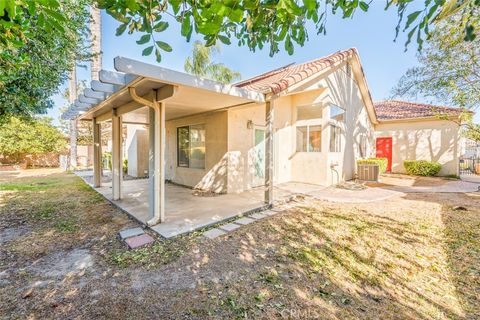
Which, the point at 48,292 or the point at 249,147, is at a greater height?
the point at 249,147

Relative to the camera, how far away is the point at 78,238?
463 centimetres

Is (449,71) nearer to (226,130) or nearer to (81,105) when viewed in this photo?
(226,130)

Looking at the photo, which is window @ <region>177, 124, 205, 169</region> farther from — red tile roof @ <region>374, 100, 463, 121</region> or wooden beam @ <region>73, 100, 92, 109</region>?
red tile roof @ <region>374, 100, 463, 121</region>

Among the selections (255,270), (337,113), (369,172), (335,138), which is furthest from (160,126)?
(369,172)

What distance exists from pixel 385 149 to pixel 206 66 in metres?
16.3

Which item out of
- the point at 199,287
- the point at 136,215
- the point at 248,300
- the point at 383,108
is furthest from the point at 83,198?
the point at 383,108

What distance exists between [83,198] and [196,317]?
24.3 feet

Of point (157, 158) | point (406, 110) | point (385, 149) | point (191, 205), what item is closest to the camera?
point (157, 158)

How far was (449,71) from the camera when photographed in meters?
10.3

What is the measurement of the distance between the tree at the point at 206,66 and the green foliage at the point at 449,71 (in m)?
14.5

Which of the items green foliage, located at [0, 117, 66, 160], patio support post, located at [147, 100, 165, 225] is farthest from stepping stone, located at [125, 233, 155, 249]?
green foliage, located at [0, 117, 66, 160]

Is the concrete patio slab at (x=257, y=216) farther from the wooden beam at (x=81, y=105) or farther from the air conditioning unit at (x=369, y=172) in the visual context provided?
the air conditioning unit at (x=369, y=172)

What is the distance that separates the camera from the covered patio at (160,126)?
4402 millimetres

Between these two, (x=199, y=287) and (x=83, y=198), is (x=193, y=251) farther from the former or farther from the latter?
(x=83, y=198)
